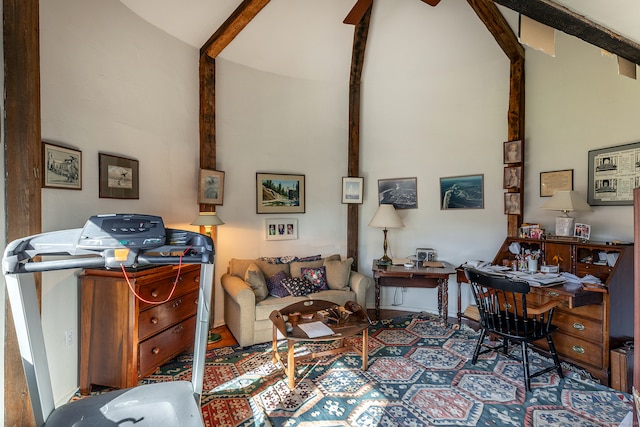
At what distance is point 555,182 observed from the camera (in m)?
3.37

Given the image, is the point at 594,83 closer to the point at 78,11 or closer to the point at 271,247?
the point at 271,247

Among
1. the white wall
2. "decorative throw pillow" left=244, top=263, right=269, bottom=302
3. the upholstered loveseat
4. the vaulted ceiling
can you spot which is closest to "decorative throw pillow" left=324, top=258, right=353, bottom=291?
the upholstered loveseat

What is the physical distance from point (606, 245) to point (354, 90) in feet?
11.1

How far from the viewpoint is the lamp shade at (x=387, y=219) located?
3.99 m

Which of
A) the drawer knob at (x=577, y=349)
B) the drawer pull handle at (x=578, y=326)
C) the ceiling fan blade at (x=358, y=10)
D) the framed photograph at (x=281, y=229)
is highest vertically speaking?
the ceiling fan blade at (x=358, y=10)

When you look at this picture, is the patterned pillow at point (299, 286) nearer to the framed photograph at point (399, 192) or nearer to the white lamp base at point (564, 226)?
the framed photograph at point (399, 192)

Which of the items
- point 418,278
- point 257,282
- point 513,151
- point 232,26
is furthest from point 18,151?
point 513,151

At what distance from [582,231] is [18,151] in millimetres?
4488

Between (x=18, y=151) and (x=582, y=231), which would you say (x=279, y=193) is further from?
(x=582, y=231)

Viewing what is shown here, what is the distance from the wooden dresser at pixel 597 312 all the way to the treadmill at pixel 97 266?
2850mm

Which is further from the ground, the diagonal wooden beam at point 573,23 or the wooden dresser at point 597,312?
the diagonal wooden beam at point 573,23

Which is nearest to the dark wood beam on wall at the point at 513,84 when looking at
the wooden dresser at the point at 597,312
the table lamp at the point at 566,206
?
the table lamp at the point at 566,206

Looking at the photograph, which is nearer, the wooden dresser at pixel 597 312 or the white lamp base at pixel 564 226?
the wooden dresser at pixel 597 312

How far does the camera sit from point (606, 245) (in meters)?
2.68
